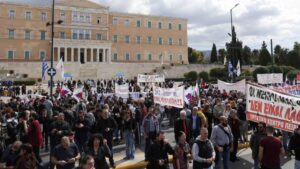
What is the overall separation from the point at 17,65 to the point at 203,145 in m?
69.8

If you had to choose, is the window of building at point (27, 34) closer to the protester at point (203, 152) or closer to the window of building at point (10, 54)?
the window of building at point (10, 54)

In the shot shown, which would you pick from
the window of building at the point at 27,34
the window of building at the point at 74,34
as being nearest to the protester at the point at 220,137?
the window of building at the point at 74,34

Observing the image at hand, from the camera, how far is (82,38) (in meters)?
84.2

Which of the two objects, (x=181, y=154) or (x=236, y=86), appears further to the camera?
(x=236, y=86)

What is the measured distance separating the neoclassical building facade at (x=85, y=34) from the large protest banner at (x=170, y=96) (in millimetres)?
60013

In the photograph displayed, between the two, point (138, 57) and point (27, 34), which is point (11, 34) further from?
point (138, 57)

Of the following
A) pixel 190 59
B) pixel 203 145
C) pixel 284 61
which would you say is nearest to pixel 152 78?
pixel 203 145

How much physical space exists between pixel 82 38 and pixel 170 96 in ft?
231

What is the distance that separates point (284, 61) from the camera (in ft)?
296

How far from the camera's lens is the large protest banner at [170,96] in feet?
50.1

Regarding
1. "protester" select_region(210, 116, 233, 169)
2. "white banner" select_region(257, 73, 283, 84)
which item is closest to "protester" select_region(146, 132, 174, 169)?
"protester" select_region(210, 116, 233, 169)

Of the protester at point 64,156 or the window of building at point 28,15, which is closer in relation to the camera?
the protester at point 64,156

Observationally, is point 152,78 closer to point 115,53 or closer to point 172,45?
point 115,53

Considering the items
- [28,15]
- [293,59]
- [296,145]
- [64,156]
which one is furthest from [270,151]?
[293,59]
